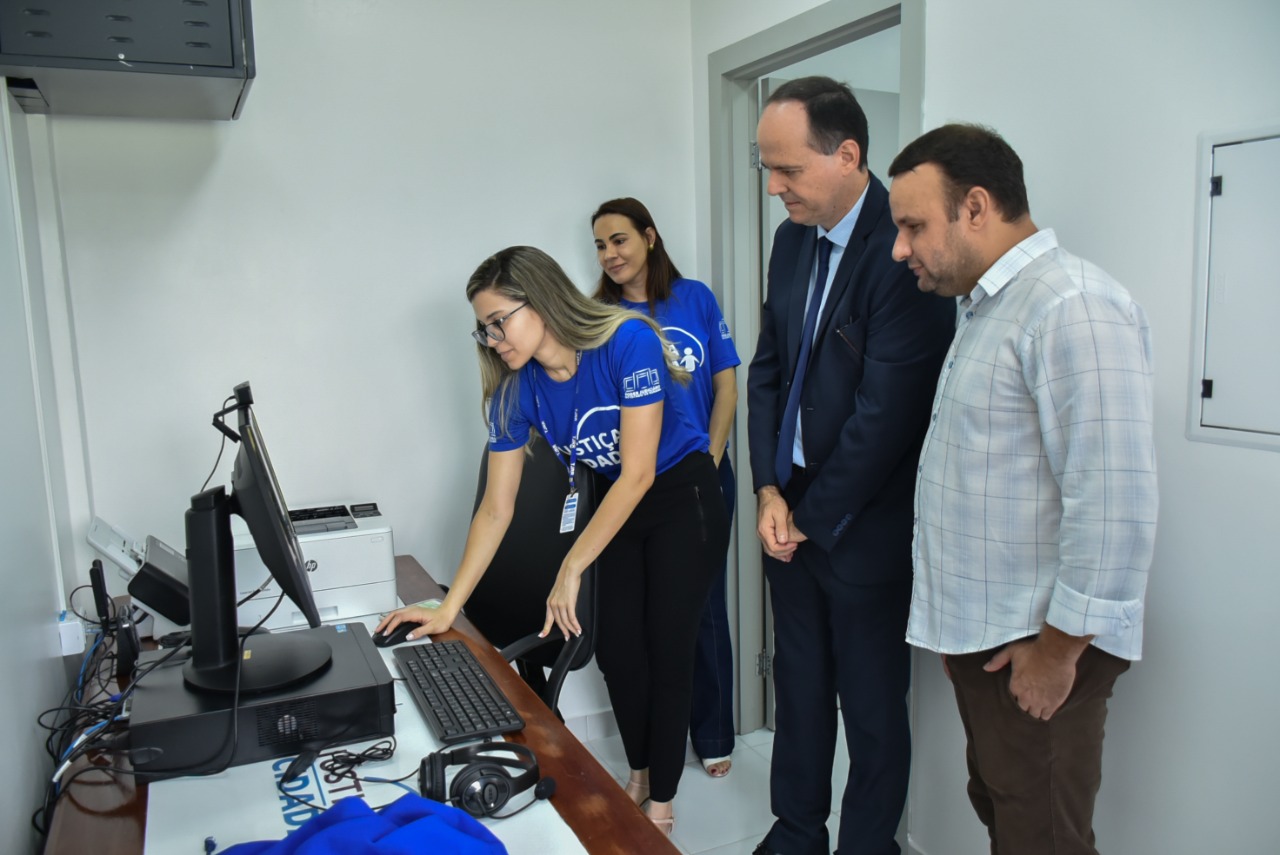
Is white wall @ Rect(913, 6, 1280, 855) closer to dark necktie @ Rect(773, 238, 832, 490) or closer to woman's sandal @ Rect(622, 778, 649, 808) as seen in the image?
dark necktie @ Rect(773, 238, 832, 490)

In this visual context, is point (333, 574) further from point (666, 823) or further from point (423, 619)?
point (666, 823)

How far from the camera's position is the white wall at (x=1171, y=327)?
1.52 meters

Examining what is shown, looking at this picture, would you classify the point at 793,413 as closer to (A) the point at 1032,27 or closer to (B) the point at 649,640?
(B) the point at 649,640

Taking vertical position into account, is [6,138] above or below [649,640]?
above

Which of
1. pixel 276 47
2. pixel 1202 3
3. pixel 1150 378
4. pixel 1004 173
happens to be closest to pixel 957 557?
pixel 1150 378

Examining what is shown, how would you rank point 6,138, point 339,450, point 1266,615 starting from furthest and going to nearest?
point 339,450 < point 6,138 < point 1266,615

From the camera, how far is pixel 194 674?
141cm

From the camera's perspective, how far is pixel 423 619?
1866 mm

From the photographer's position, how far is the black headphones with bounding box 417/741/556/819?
1176mm

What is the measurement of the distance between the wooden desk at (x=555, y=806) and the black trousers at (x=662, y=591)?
77cm

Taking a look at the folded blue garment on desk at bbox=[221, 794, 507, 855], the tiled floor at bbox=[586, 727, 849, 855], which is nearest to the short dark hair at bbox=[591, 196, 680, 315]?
the tiled floor at bbox=[586, 727, 849, 855]

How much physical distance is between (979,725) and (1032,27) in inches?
53.3

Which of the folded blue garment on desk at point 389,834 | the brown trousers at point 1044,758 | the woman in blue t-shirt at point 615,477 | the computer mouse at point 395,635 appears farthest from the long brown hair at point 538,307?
the folded blue garment on desk at point 389,834

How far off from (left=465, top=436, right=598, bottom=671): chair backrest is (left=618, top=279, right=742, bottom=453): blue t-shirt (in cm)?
58
